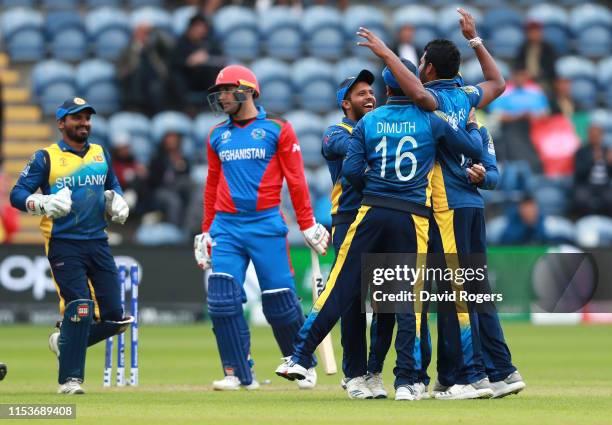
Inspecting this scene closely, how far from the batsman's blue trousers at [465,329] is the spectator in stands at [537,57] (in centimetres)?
1414

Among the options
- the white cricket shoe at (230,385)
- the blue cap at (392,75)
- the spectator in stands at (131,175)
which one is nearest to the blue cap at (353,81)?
the blue cap at (392,75)

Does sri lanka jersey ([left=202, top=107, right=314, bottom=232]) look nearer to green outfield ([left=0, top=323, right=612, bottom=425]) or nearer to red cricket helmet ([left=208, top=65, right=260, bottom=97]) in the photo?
red cricket helmet ([left=208, top=65, right=260, bottom=97])

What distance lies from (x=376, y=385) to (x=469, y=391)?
682 millimetres

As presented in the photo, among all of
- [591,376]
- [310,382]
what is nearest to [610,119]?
[591,376]

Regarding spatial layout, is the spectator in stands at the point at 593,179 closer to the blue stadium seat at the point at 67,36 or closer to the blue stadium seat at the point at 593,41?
the blue stadium seat at the point at 593,41

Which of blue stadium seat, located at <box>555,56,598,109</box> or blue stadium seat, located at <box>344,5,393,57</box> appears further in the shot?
blue stadium seat, located at <box>555,56,598,109</box>

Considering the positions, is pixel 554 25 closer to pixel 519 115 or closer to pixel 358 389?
pixel 519 115

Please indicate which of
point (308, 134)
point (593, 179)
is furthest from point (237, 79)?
point (593, 179)

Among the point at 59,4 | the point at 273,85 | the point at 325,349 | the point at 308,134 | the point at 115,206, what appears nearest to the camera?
the point at 115,206

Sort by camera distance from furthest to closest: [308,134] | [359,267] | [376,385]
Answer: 1. [308,134]
2. [376,385]
3. [359,267]

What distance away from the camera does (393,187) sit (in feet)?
33.1

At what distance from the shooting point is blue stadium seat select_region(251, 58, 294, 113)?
2388 centimetres

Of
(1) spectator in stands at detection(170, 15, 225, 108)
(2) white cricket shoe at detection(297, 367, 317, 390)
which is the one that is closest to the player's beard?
(2) white cricket shoe at detection(297, 367, 317, 390)

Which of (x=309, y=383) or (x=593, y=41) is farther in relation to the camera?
(x=593, y=41)
